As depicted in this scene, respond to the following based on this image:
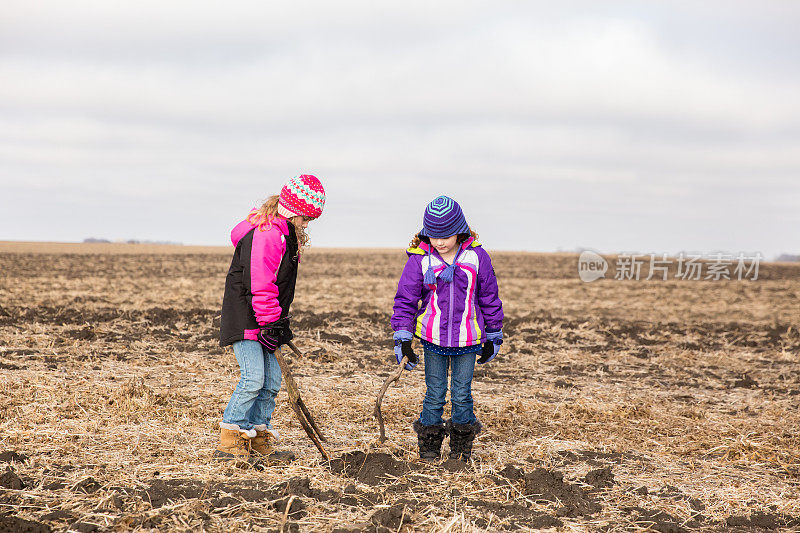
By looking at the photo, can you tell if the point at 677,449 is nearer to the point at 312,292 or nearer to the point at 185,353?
the point at 185,353

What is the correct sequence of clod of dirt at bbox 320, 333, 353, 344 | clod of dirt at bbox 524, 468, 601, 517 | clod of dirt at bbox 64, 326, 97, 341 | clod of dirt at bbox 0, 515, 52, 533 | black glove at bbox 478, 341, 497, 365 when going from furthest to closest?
clod of dirt at bbox 320, 333, 353, 344 < clod of dirt at bbox 64, 326, 97, 341 < black glove at bbox 478, 341, 497, 365 < clod of dirt at bbox 524, 468, 601, 517 < clod of dirt at bbox 0, 515, 52, 533

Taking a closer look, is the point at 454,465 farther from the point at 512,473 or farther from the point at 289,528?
the point at 289,528

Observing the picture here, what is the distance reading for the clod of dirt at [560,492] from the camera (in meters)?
4.54

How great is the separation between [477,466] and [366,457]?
37.4 inches

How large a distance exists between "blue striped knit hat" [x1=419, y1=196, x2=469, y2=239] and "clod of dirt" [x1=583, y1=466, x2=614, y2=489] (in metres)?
2.30

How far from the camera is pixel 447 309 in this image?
509cm

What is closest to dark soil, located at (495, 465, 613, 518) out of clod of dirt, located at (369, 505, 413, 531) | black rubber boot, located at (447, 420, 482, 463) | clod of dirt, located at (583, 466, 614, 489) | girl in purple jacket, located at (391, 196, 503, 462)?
clod of dirt, located at (583, 466, 614, 489)

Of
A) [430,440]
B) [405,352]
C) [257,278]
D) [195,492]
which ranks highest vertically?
[257,278]

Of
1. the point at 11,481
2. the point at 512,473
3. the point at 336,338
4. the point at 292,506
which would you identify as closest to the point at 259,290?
the point at 292,506

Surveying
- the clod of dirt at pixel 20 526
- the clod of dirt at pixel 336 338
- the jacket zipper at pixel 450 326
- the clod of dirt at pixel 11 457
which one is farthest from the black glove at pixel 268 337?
the clod of dirt at pixel 336 338

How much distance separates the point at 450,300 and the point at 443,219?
0.67 meters

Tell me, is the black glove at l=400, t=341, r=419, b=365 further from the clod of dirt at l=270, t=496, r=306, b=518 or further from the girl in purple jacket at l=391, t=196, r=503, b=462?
the clod of dirt at l=270, t=496, r=306, b=518

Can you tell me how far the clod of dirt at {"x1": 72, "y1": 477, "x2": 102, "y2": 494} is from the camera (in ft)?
14.9

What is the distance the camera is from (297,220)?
5156mm
